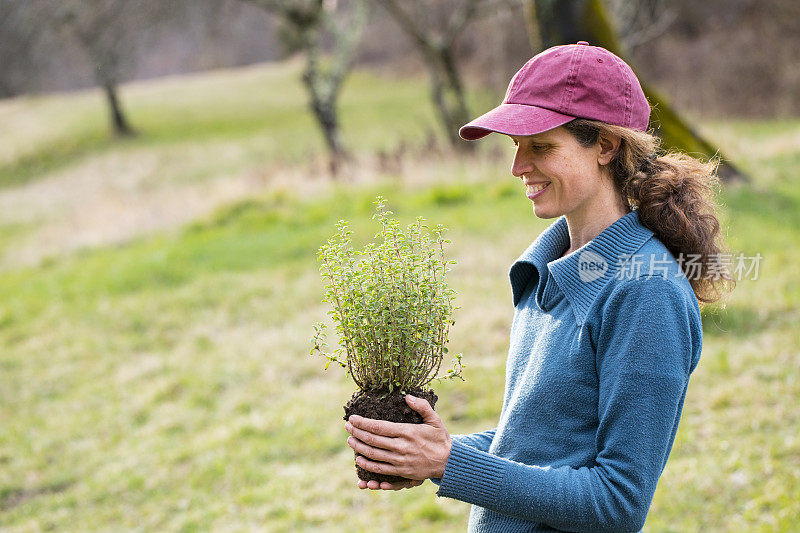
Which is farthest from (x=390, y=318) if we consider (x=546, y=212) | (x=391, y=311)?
(x=546, y=212)

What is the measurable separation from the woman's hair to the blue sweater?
0.19ft

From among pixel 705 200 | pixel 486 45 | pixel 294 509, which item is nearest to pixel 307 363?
pixel 294 509

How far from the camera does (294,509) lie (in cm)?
466

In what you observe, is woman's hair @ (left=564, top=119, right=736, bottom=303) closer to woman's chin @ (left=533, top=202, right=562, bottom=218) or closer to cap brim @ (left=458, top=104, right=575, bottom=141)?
cap brim @ (left=458, top=104, right=575, bottom=141)

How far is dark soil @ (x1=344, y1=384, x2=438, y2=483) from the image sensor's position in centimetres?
187

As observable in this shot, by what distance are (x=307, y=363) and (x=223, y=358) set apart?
0.92 m

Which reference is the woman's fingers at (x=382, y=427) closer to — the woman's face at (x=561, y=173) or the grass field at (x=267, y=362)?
the woman's face at (x=561, y=173)

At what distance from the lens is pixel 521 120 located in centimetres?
183

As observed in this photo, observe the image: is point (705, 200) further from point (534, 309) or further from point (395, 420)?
point (395, 420)

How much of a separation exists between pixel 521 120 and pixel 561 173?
6.9 inches

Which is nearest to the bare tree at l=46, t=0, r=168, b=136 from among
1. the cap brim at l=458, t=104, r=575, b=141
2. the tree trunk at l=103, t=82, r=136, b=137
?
the cap brim at l=458, t=104, r=575, b=141

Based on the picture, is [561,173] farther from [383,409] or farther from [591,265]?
[383,409]

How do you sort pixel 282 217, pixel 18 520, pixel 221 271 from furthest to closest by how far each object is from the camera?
pixel 282 217 → pixel 221 271 → pixel 18 520

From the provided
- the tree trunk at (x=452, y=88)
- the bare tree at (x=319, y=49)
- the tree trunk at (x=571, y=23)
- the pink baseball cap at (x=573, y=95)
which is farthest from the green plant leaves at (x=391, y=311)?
the tree trunk at (x=452, y=88)
